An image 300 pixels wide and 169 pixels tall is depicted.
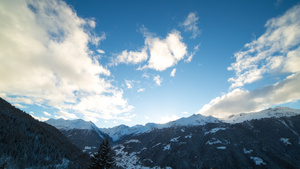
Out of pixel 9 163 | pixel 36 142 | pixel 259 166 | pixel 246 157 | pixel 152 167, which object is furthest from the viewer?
pixel 152 167

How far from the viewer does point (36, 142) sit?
49875mm

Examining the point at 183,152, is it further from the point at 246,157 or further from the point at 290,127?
the point at 290,127

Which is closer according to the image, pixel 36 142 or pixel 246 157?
pixel 36 142

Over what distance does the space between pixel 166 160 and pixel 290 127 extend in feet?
596

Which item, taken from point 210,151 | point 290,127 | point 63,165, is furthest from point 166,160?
point 290,127

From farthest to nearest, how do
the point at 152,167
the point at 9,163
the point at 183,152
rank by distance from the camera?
the point at 183,152, the point at 152,167, the point at 9,163

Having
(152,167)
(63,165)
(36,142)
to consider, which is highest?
(36,142)

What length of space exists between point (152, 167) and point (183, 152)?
45337 mm

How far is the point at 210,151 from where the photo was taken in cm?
17512

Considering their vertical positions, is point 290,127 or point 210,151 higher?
point 290,127

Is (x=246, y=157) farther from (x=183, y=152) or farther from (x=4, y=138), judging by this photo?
(x=4, y=138)

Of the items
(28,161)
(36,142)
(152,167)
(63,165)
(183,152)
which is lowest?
(152,167)

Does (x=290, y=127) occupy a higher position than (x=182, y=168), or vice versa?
(x=290, y=127)

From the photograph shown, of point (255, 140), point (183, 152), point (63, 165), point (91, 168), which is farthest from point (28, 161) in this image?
point (255, 140)
